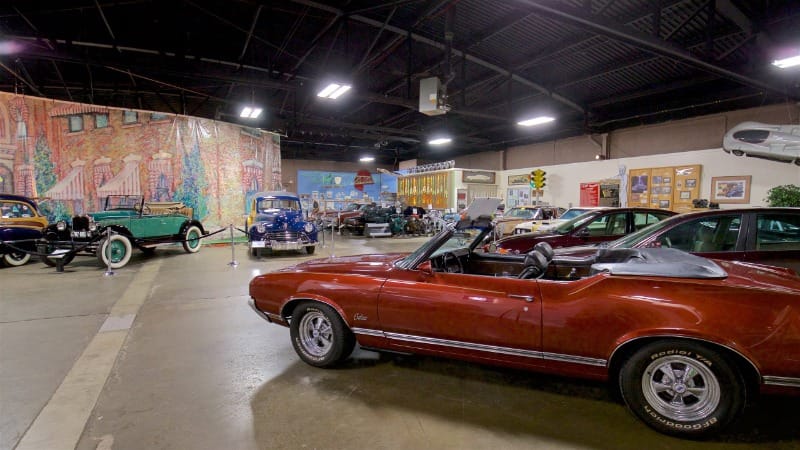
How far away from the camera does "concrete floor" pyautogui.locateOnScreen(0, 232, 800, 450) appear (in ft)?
7.14

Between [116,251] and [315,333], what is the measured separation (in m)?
7.51

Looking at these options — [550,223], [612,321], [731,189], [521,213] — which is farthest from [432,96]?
[731,189]

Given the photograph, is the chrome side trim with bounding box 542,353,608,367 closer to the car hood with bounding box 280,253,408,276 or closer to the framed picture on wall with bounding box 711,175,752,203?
the car hood with bounding box 280,253,408,276

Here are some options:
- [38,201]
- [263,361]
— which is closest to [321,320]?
[263,361]

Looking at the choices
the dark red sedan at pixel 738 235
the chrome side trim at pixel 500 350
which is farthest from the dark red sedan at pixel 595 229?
the chrome side trim at pixel 500 350

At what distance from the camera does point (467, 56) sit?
9.62 m

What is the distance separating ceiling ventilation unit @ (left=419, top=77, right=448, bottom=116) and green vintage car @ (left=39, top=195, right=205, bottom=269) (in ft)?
24.1

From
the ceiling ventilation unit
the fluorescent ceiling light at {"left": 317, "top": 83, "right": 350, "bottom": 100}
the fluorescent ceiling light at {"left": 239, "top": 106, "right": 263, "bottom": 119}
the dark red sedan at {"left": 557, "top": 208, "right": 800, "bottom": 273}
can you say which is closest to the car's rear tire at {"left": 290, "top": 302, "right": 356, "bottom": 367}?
the dark red sedan at {"left": 557, "top": 208, "right": 800, "bottom": 273}

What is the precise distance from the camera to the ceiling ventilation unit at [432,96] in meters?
9.26

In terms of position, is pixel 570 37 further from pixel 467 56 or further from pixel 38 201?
pixel 38 201

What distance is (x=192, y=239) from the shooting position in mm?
10320

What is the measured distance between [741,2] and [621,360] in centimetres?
880

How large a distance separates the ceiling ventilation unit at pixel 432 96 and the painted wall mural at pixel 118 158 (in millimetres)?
7301

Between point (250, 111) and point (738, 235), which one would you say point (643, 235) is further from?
point (250, 111)
